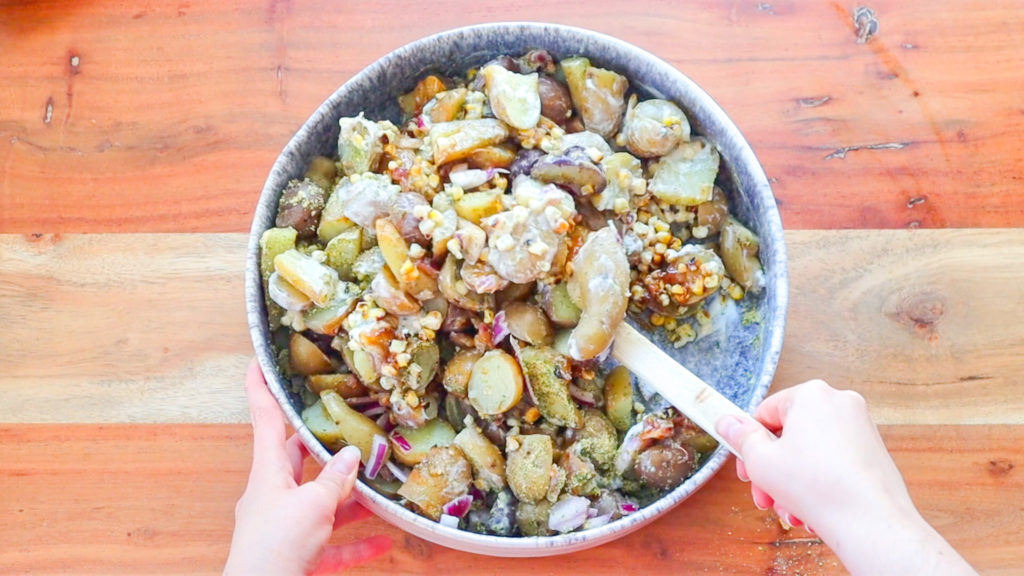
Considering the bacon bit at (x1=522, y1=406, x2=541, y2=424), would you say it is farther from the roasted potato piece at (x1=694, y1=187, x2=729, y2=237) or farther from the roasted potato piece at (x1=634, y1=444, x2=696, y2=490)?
the roasted potato piece at (x1=694, y1=187, x2=729, y2=237)

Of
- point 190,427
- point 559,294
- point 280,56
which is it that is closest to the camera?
point 559,294

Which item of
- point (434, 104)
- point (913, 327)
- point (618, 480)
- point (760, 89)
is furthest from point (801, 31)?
point (618, 480)

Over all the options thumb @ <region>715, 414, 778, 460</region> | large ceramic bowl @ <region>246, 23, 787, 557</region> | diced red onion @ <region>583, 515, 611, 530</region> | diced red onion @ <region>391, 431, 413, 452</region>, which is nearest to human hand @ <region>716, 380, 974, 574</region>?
thumb @ <region>715, 414, 778, 460</region>

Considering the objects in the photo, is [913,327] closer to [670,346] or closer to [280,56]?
[670,346]

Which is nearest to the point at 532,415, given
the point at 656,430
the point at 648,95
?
the point at 656,430

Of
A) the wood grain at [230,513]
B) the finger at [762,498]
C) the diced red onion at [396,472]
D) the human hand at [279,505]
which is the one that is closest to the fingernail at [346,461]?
the human hand at [279,505]
